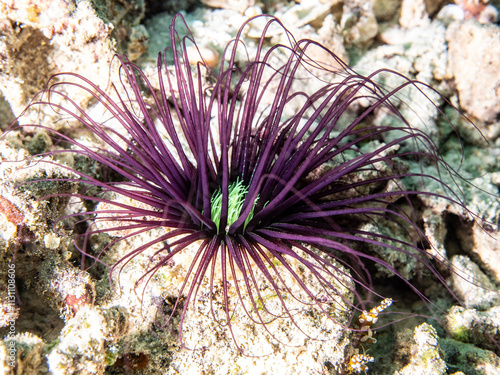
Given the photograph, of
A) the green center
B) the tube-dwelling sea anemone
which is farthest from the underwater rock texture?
the green center

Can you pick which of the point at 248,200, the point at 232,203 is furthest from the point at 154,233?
the point at 248,200

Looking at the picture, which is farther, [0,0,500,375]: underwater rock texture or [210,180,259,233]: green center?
[210,180,259,233]: green center

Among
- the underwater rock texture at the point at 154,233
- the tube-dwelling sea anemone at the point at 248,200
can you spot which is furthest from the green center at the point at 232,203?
the underwater rock texture at the point at 154,233

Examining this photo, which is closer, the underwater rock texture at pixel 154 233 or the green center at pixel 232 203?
the underwater rock texture at pixel 154 233

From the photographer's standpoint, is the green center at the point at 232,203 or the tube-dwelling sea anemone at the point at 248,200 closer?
the tube-dwelling sea anemone at the point at 248,200

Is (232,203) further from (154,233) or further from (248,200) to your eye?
(154,233)

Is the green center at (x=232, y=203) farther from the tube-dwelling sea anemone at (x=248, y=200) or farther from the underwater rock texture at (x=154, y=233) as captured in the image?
the underwater rock texture at (x=154, y=233)

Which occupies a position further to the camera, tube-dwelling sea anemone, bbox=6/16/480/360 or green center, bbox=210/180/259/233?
green center, bbox=210/180/259/233

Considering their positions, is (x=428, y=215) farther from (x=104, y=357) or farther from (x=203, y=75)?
(x=104, y=357)

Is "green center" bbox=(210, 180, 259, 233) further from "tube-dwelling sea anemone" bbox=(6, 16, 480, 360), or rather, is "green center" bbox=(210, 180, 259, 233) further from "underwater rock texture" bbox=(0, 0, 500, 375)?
"underwater rock texture" bbox=(0, 0, 500, 375)
